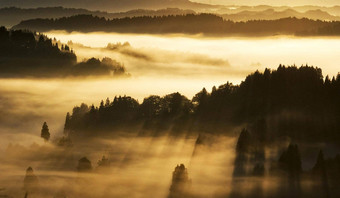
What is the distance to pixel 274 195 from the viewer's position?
196 metres

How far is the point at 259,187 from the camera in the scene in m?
200

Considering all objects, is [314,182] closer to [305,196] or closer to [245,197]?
[305,196]

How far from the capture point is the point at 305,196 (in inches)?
7761

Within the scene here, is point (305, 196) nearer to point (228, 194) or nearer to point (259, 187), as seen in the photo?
point (259, 187)

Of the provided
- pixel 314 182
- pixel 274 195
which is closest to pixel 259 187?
pixel 274 195

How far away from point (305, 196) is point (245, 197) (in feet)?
76.7

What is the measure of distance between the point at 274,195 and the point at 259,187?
6652 millimetres

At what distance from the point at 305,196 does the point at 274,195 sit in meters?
12.3

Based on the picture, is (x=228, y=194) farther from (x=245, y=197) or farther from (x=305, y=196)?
(x=305, y=196)

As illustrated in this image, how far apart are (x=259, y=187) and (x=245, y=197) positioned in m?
6.86

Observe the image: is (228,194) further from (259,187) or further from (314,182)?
(314,182)

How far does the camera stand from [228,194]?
199m

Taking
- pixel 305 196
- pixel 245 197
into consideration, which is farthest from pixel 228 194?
pixel 305 196

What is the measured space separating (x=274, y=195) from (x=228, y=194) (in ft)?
58.7
